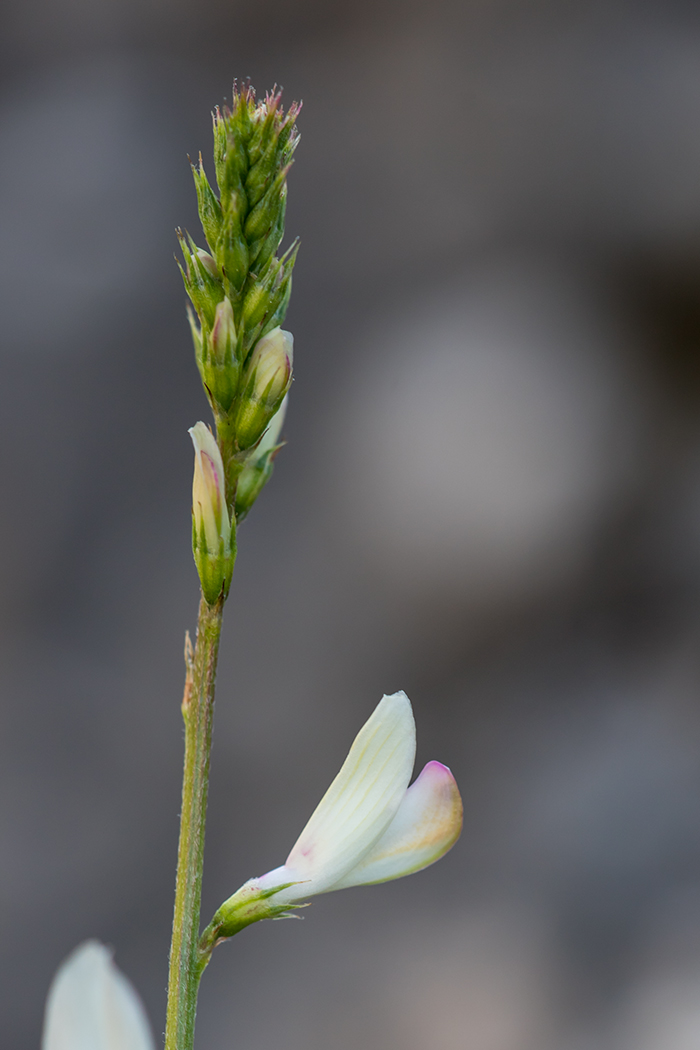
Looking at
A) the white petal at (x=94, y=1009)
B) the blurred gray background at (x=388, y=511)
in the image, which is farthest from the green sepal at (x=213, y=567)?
the blurred gray background at (x=388, y=511)

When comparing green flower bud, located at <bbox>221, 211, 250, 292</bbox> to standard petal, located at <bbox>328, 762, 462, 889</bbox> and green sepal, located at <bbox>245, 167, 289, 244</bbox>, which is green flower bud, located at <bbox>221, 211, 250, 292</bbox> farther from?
standard petal, located at <bbox>328, 762, 462, 889</bbox>

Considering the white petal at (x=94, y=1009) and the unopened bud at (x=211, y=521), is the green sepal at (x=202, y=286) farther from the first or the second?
the white petal at (x=94, y=1009)

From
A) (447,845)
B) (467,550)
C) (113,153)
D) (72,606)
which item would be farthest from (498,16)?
(447,845)

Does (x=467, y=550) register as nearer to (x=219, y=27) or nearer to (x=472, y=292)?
(x=472, y=292)

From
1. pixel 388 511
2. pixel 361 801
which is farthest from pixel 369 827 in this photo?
pixel 388 511

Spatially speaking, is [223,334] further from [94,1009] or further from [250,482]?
[94,1009]

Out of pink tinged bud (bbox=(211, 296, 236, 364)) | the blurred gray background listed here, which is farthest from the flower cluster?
the blurred gray background
